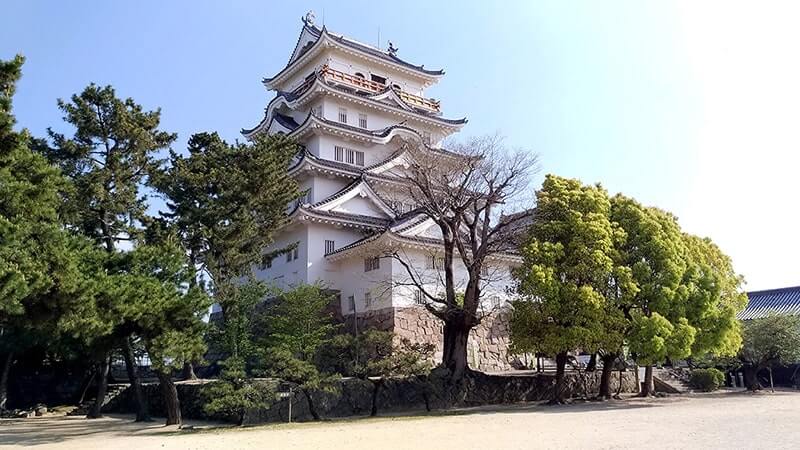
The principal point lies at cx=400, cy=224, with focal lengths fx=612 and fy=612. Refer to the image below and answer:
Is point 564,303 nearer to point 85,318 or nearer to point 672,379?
point 672,379

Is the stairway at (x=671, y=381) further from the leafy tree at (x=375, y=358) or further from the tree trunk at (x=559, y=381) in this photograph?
the leafy tree at (x=375, y=358)

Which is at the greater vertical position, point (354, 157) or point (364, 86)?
point (364, 86)

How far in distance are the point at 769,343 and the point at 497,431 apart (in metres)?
16.8

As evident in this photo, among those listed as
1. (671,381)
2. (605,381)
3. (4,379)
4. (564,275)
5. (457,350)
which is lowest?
(671,381)

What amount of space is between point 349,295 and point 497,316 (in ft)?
20.7

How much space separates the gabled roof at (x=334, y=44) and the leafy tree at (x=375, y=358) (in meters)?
18.9

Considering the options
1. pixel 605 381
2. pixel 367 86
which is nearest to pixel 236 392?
pixel 605 381

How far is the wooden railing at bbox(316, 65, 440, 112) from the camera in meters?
31.3

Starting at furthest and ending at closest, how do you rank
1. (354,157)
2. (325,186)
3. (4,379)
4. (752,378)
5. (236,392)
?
(354,157) → (325,186) → (752,378) → (4,379) → (236,392)

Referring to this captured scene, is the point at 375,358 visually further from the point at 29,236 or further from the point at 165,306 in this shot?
the point at 29,236

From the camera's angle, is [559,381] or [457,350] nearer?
[457,350]

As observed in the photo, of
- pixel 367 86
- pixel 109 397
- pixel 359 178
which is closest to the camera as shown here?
pixel 109 397

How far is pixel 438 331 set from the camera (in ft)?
81.3

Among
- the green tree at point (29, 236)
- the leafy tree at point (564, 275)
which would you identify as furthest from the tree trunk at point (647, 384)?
the green tree at point (29, 236)
